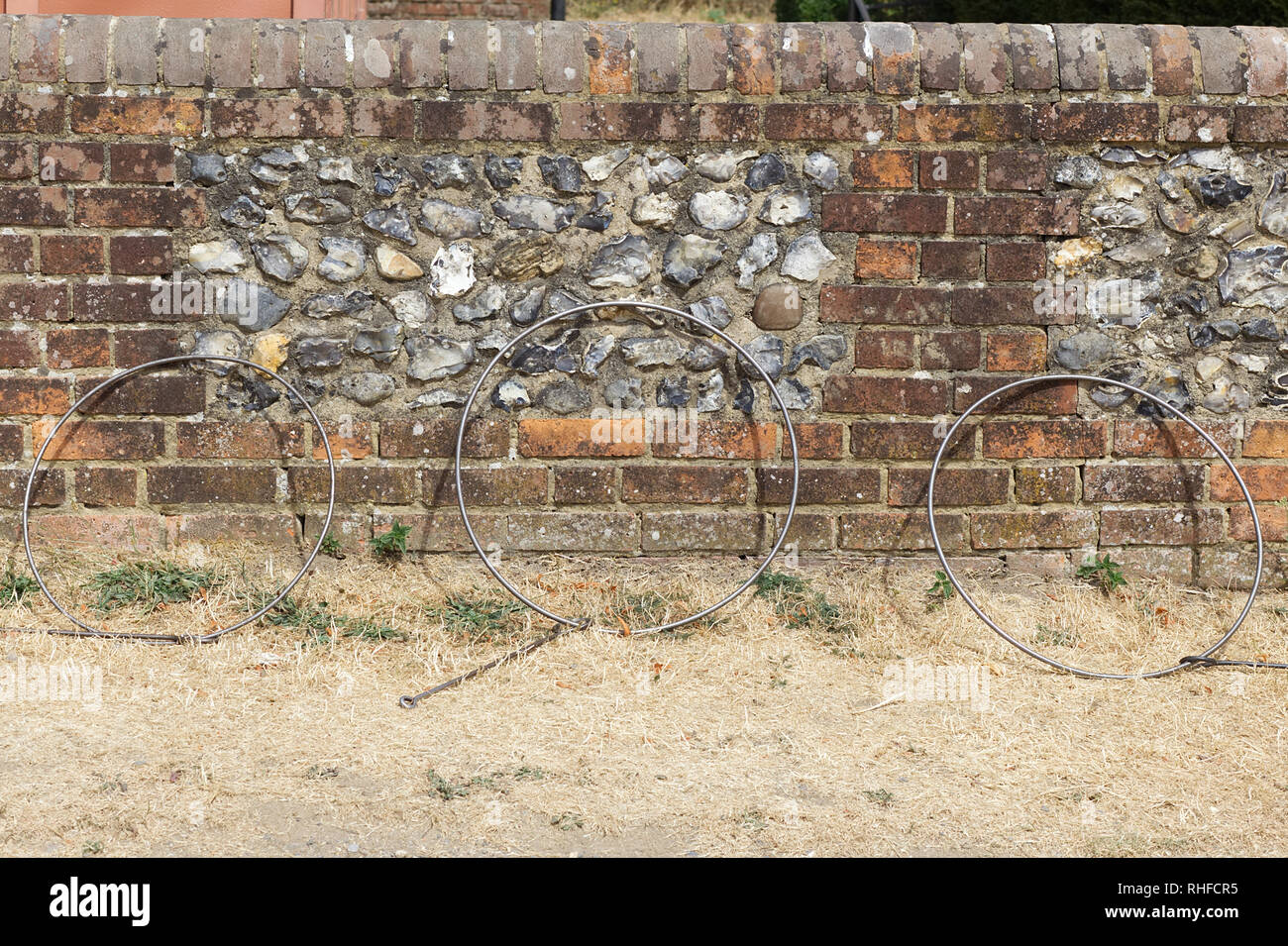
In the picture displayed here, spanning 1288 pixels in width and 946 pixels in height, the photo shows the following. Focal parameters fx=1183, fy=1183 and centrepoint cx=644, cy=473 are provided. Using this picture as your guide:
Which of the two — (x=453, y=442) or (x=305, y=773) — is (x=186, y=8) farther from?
(x=305, y=773)

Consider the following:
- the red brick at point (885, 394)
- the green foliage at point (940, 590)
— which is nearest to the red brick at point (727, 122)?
the red brick at point (885, 394)

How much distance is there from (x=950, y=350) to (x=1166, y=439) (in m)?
0.76

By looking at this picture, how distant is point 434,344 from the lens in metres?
3.63

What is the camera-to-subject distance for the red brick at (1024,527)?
3.74 meters

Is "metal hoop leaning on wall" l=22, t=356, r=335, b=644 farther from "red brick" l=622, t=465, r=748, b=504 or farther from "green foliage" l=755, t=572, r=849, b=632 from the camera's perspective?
"green foliage" l=755, t=572, r=849, b=632

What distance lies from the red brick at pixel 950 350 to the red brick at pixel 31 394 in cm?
264

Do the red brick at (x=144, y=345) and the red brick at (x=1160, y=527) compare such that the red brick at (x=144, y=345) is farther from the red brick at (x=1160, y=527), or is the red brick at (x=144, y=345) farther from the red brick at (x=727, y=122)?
the red brick at (x=1160, y=527)

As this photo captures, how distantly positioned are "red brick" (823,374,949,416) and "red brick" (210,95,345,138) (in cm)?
170

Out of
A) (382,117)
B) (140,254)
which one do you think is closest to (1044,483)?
(382,117)

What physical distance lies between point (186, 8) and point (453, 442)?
273 cm

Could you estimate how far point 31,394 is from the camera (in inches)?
142

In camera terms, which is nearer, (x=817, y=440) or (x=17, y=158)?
(x=17, y=158)

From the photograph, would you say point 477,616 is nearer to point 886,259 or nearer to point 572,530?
point 572,530

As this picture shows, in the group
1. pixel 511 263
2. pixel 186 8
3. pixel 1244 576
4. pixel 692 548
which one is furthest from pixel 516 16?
pixel 1244 576
